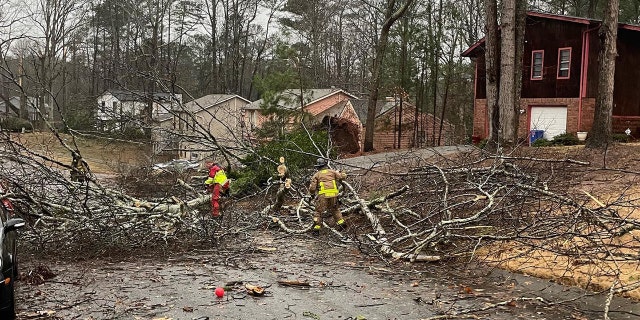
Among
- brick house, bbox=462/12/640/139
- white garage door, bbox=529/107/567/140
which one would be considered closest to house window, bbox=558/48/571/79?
→ brick house, bbox=462/12/640/139

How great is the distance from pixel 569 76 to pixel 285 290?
21514 mm

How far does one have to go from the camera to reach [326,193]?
35.1 ft

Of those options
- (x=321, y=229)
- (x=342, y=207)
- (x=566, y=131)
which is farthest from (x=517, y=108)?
(x=321, y=229)

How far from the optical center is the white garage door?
83.1 ft

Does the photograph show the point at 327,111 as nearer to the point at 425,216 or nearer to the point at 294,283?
the point at 425,216

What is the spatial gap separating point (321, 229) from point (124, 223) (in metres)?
3.49

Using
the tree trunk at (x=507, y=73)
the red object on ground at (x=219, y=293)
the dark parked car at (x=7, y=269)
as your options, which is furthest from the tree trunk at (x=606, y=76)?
the dark parked car at (x=7, y=269)

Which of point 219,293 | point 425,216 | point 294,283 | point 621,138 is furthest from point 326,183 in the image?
point 621,138

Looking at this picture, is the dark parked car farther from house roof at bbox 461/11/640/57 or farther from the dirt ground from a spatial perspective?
house roof at bbox 461/11/640/57

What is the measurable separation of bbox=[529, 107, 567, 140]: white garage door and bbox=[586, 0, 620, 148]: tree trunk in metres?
6.46

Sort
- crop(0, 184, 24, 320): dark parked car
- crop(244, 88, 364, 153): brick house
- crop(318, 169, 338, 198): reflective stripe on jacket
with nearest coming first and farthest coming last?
crop(0, 184, 24, 320): dark parked car, crop(318, 169, 338, 198): reflective stripe on jacket, crop(244, 88, 364, 153): brick house

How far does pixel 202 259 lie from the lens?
8930 millimetres

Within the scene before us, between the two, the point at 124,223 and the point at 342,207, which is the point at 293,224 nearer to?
the point at 342,207

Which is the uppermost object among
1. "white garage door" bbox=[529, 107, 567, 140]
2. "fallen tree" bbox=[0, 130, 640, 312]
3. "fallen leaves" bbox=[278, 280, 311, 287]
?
"white garage door" bbox=[529, 107, 567, 140]
